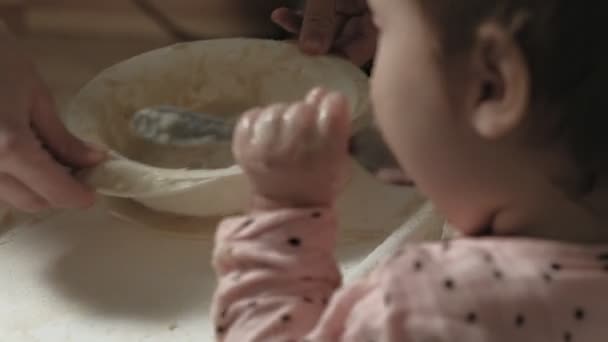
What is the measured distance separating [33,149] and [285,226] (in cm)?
24

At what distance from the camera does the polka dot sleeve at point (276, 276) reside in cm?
46

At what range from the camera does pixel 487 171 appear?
0.40 m

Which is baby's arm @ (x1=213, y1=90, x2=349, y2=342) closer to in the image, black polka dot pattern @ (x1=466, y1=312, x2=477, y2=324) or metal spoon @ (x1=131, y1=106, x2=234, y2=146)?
black polka dot pattern @ (x1=466, y1=312, x2=477, y2=324)

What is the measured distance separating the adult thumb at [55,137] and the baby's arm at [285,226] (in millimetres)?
213

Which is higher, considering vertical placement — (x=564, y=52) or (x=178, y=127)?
(x=564, y=52)

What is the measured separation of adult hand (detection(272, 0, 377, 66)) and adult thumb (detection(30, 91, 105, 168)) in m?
0.25

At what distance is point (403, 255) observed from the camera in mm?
415

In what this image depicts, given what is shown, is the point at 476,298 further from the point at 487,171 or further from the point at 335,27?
the point at 335,27

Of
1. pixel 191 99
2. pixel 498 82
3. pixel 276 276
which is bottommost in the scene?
pixel 191 99

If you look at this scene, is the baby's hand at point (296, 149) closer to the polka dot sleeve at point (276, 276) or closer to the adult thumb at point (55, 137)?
the polka dot sleeve at point (276, 276)

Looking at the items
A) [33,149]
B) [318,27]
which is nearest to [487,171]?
[33,149]

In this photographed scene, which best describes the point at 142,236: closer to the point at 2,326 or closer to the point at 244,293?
the point at 2,326

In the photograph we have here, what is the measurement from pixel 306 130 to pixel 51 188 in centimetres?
25

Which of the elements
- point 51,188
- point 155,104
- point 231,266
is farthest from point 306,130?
point 155,104
